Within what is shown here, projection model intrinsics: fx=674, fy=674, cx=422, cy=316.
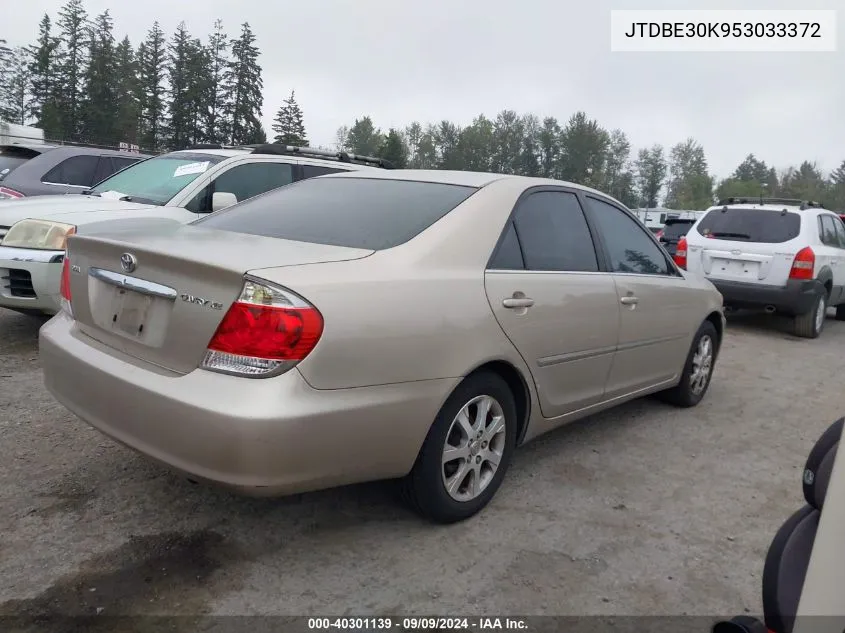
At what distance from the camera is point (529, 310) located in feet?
10.4

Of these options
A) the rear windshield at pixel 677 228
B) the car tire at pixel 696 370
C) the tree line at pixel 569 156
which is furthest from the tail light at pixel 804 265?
the tree line at pixel 569 156

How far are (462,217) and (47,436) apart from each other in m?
2.60

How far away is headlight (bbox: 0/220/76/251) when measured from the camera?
5.20 metres

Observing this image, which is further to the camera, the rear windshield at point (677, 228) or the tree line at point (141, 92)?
the tree line at point (141, 92)

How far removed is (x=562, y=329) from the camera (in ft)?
11.1

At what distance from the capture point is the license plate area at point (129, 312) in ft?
8.35

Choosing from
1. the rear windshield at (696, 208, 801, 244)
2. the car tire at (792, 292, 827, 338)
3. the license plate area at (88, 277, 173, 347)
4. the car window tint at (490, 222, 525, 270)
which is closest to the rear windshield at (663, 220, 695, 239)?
the rear windshield at (696, 208, 801, 244)

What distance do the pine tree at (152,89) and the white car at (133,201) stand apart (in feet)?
215

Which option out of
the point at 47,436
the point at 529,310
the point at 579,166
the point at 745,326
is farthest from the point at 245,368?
the point at 579,166

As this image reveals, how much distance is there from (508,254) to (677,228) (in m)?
13.6

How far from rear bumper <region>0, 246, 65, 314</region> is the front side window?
3670 millimetres

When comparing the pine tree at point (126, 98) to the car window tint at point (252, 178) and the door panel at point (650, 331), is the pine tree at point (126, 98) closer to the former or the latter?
the car window tint at point (252, 178)

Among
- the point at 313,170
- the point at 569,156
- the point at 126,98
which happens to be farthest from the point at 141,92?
the point at 313,170

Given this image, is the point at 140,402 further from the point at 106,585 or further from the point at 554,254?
the point at 554,254
